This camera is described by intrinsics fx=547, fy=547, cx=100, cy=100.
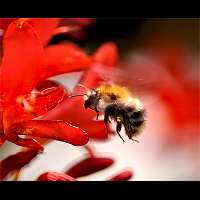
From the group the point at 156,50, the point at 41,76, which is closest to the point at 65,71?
the point at 41,76

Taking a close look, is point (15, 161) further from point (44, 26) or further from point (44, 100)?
point (44, 26)

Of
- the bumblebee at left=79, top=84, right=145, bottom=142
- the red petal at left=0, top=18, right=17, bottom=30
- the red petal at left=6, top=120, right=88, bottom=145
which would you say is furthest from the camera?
the red petal at left=0, top=18, right=17, bottom=30

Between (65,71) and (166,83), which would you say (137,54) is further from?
(65,71)

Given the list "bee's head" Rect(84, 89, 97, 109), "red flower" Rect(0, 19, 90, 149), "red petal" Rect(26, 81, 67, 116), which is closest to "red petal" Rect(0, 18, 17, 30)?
"red flower" Rect(0, 19, 90, 149)

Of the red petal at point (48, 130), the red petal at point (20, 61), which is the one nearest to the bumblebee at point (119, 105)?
the red petal at point (48, 130)

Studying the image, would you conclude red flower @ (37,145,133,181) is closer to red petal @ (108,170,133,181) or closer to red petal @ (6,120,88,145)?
red petal @ (108,170,133,181)
